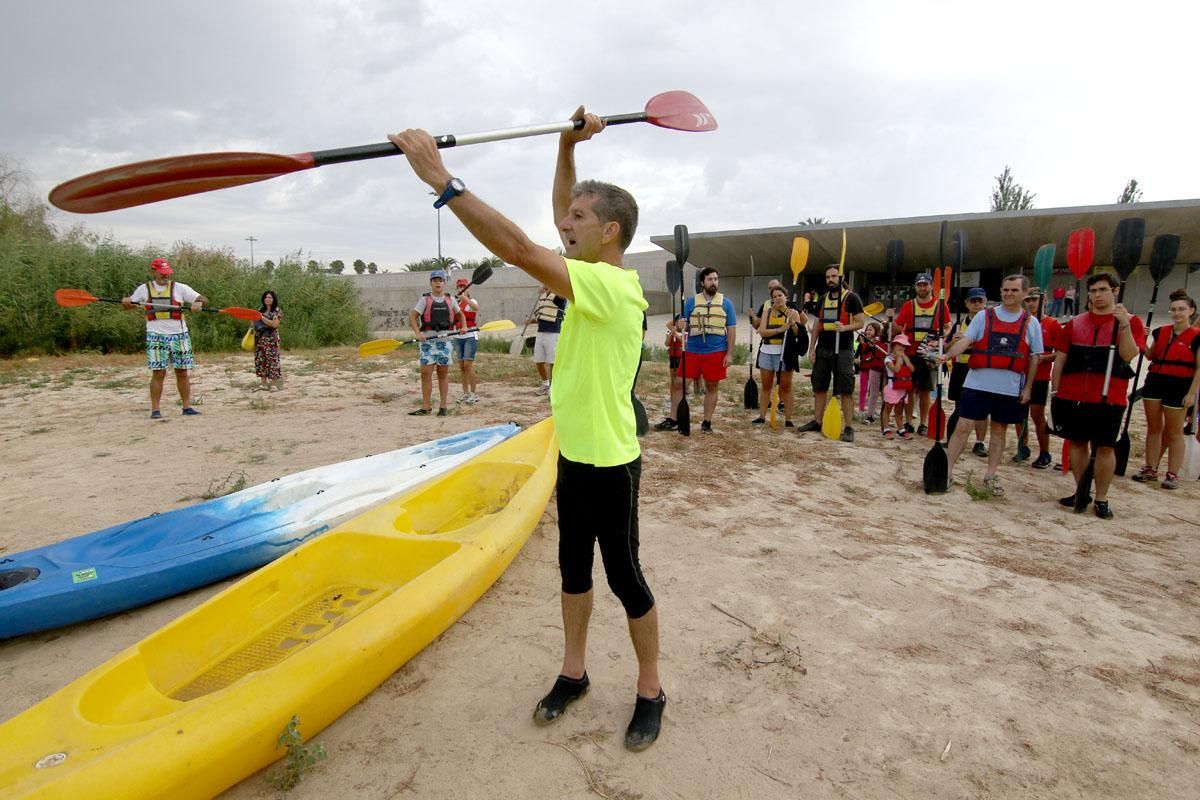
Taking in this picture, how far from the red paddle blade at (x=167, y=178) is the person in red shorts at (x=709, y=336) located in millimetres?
4959

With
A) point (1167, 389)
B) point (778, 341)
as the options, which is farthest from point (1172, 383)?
point (778, 341)

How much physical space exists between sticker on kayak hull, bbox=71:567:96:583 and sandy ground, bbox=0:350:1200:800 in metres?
0.23

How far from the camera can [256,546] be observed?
307 centimetres

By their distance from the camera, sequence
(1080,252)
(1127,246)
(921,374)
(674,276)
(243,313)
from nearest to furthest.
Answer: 1. (1127,246)
2. (1080,252)
3. (921,374)
4. (674,276)
5. (243,313)

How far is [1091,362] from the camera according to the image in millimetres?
4402

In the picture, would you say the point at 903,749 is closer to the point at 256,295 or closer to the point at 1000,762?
the point at 1000,762

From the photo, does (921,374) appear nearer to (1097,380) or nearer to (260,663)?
(1097,380)

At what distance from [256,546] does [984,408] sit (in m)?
5.00

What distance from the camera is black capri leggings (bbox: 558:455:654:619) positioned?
77.3 inches

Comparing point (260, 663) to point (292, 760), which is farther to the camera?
point (260, 663)

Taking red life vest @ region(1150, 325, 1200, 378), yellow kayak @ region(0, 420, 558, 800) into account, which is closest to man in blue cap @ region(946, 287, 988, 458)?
red life vest @ region(1150, 325, 1200, 378)

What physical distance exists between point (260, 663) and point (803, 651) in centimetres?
212

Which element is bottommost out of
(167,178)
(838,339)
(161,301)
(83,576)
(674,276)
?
(83,576)

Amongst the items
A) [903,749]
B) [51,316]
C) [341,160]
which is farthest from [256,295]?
[903,749]
